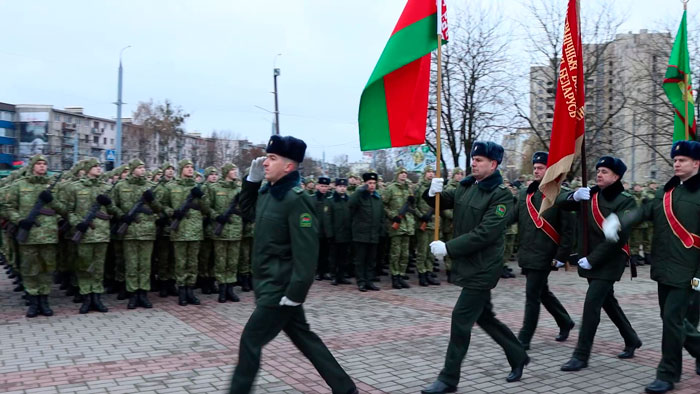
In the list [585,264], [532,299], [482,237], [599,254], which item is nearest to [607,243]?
[599,254]

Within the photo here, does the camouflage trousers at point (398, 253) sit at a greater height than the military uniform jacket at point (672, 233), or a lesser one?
lesser

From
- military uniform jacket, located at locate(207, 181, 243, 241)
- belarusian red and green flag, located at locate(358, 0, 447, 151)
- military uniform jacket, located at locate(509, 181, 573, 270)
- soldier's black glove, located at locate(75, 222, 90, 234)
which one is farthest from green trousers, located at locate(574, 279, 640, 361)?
soldier's black glove, located at locate(75, 222, 90, 234)

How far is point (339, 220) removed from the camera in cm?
1278

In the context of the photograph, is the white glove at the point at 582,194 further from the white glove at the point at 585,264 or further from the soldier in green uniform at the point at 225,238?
the soldier in green uniform at the point at 225,238

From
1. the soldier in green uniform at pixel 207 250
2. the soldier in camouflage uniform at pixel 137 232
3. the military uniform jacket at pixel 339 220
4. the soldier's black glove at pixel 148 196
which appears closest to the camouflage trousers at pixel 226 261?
the soldier in green uniform at pixel 207 250

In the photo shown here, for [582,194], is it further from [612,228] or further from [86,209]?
[86,209]

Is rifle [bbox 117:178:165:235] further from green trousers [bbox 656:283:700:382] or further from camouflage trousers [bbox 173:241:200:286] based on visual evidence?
green trousers [bbox 656:283:700:382]

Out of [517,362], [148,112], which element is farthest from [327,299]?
[148,112]

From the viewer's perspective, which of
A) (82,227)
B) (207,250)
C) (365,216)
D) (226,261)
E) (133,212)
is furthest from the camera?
(365,216)

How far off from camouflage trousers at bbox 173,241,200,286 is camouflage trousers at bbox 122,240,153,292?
1.47 ft

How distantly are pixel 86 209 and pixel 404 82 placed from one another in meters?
5.58

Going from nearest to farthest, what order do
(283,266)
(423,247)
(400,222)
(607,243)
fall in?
1. (283,266)
2. (607,243)
3. (400,222)
4. (423,247)

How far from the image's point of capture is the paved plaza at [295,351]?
18.9ft

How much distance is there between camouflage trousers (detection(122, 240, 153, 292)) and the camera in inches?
385
